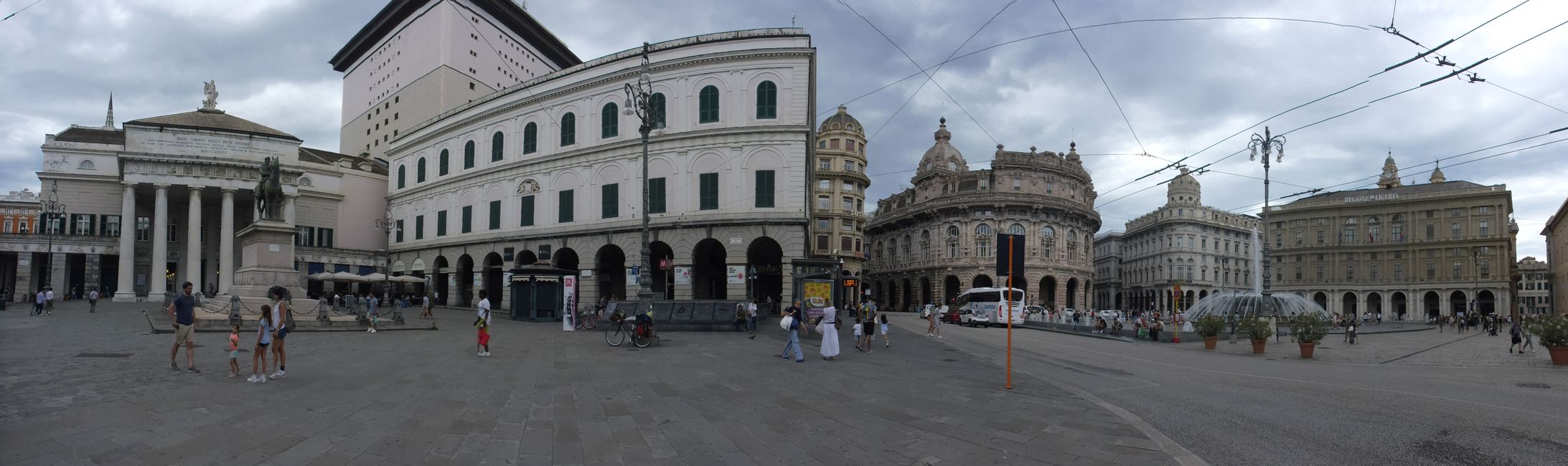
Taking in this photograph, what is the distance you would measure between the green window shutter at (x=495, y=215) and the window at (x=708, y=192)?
45.9 feet

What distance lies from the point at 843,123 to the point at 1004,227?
61.9 feet

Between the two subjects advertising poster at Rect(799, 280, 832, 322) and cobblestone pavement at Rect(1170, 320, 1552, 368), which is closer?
cobblestone pavement at Rect(1170, 320, 1552, 368)

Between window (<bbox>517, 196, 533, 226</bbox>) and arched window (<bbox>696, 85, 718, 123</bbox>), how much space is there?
1166cm

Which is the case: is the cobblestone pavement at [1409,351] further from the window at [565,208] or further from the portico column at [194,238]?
the portico column at [194,238]

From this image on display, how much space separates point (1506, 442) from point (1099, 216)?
2813 inches

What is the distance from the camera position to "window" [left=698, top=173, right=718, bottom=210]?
31.2 metres

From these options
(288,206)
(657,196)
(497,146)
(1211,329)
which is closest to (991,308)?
(1211,329)

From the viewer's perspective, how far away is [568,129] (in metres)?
35.9

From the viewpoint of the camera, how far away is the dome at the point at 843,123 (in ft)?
221

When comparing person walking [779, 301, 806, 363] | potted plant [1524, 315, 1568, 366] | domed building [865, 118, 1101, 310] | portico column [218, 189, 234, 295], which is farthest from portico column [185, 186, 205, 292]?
potted plant [1524, 315, 1568, 366]

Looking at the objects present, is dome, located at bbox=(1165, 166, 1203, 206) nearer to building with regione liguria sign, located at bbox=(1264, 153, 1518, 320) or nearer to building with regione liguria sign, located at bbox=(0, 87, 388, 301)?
building with regione liguria sign, located at bbox=(1264, 153, 1518, 320)

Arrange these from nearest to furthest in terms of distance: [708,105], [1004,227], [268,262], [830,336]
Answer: [830,336] < [268,262] < [708,105] < [1004,227]

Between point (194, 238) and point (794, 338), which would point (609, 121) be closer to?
point (794, 338)

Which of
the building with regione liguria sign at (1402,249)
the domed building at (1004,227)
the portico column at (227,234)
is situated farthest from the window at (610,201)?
the building with regione liguria sign at (1402,249)
